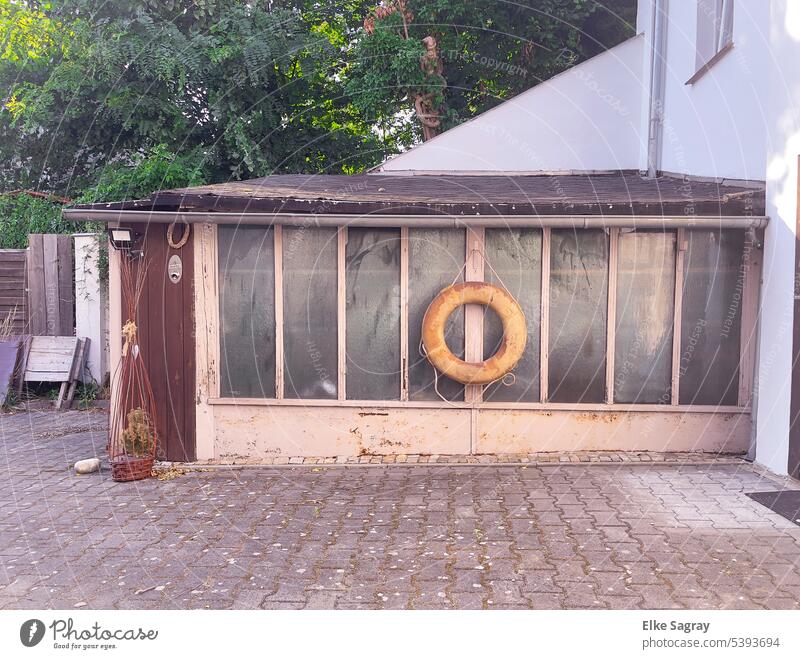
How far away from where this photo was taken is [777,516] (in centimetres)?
571

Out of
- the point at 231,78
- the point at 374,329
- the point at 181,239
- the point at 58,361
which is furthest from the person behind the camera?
the point at 231,78

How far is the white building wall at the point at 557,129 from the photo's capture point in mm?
11922

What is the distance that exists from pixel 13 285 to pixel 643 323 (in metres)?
8.56

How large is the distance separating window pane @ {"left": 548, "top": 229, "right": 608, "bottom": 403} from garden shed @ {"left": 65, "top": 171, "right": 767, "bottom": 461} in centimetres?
1

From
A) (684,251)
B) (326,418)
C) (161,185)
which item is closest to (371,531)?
(326,418)

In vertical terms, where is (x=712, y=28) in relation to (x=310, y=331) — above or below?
above

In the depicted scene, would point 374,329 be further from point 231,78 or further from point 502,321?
point 231,78

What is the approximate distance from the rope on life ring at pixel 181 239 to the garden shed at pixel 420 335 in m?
0.02

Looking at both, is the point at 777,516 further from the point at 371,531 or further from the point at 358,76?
the point at 358,76

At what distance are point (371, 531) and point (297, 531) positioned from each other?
50cm

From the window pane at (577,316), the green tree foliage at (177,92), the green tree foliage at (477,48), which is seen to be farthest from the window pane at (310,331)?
the green tree foliage at (477,48)

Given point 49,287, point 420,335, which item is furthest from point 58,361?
point 420,335

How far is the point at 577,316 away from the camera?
7.71 meters

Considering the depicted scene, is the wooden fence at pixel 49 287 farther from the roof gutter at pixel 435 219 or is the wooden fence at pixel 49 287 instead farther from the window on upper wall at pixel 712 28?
the window on upper wall at pixel 712 28
